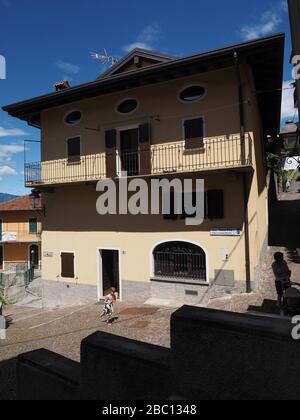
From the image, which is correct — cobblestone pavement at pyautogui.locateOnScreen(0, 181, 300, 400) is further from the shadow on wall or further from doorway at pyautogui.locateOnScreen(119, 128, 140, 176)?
doorway at pyautogui.locateOnScreen(119, 128, 140, 176)

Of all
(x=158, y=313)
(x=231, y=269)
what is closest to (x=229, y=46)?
(x=231, y=269)

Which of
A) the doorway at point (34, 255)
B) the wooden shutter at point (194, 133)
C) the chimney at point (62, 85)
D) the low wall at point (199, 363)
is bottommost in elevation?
the doorway at point (34, 255)

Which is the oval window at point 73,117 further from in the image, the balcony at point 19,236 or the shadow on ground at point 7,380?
the balcony at point 19,236

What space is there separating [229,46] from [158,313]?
9702 millimetres

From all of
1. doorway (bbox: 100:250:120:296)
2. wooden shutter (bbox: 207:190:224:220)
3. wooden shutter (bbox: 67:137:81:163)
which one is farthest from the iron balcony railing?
wooden shutter (bbox: 67:137:81:163)

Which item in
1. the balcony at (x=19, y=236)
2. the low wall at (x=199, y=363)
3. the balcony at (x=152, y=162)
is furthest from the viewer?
the balcony at (x=19, y=236)

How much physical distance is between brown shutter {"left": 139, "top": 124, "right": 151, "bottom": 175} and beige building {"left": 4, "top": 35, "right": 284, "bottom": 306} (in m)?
0.04

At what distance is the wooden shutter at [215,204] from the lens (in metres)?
12.4

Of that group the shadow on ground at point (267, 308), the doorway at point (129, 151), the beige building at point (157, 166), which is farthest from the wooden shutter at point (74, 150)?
the shadow on ground at point (267, 308)

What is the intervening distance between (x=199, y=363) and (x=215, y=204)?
33.6 ft

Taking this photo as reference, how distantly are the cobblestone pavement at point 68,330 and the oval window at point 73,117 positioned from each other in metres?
8.66

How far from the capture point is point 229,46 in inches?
444

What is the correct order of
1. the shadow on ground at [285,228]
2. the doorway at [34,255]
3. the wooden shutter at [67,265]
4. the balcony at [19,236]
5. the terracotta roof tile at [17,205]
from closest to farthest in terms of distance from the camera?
1. the wooden shutter at [67,265]
2. the shadow on ground at [285,228]
3. the balcony at [19,236]
4. the terracotta roof tile at [17,205]
5. the doorway at [34,255]

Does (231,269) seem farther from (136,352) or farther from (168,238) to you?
(136,352)
